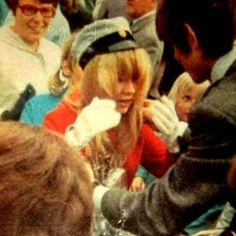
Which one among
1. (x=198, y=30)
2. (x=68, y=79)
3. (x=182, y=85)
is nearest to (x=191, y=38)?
(x=198, y=30)

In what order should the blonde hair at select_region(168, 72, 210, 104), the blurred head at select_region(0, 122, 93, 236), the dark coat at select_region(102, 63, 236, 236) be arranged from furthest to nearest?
the blonde hair at select_region(168, 72, 210, 104) → the dark coat at select_region(102, 63, 236, 236) → the blurred head at select_region(0, 122, 93, 236)

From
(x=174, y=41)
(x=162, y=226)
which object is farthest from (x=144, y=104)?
(x=162, y=226)

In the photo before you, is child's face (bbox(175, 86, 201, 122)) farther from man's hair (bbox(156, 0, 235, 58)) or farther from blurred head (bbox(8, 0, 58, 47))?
blurred head (bbox(8, 0, 58, 47))

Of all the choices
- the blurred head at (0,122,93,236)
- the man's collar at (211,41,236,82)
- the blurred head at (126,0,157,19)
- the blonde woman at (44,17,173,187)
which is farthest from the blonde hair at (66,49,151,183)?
the blurred head at (0,122,93,236)

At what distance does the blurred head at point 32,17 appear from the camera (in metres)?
2.04

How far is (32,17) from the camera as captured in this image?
2.06 meters

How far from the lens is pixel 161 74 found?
6.73 ft

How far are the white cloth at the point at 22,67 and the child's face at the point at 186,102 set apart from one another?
0.37 meters

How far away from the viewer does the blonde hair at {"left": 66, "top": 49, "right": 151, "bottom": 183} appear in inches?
81.0

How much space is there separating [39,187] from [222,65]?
985mm

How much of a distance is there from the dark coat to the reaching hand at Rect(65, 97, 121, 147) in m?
0.19

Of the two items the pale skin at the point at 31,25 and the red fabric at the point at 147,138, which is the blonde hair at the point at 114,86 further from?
the pale skin at the point at 31,25

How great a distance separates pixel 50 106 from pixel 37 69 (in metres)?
0.11

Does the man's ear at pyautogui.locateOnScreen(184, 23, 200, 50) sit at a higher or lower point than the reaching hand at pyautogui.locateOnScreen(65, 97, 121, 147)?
higher
